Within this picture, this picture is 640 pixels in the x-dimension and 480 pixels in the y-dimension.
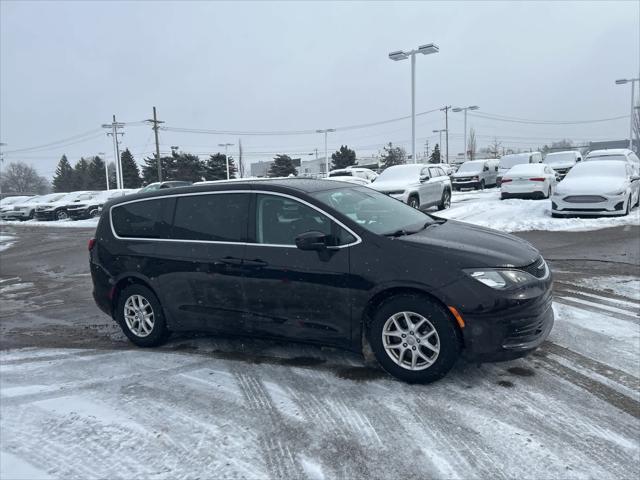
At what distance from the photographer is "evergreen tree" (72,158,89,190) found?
79.2 meters

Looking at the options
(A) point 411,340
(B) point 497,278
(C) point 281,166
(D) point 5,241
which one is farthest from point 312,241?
(C) point 281,166

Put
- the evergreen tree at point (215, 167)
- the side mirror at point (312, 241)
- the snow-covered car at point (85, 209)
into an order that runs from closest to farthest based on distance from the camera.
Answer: the side mirror at point (312, 241) → the snow-covered car at point (85, 209) → the evergreen tree at point (215, 167)

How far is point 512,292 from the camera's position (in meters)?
3.81

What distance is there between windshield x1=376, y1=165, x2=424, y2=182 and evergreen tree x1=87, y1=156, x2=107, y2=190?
231 feet

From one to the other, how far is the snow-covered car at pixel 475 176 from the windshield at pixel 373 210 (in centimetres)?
2289

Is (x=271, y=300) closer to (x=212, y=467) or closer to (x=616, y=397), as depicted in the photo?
(x=212, y=467)

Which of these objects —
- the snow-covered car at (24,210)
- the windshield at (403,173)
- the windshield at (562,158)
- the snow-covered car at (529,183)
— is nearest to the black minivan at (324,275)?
the windshield at (403,173)

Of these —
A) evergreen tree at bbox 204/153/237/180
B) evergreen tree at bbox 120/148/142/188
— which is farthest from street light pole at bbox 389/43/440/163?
evergreen tree at bbox 120/148/142/188

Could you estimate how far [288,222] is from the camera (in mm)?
4523

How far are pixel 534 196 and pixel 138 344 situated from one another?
16353 millimetres

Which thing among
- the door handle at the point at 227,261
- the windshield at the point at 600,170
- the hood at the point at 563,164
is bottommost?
the door handle at the point at 227,261

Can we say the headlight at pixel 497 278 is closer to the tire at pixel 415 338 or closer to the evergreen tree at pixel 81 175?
the tire at pixel 415 338

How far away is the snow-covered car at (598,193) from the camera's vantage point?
13273 millimetres

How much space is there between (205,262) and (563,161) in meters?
27.2
